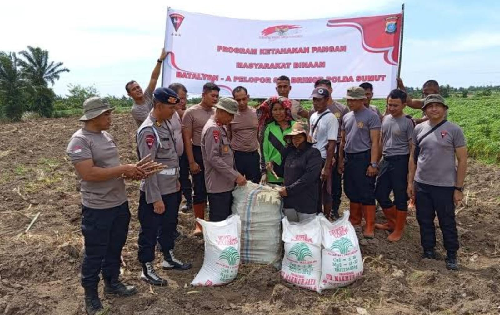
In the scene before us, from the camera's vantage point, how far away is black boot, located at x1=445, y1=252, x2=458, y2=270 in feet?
14.1

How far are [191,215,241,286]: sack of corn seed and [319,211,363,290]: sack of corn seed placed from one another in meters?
0.82

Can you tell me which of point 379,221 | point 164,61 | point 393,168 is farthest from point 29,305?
point 379,221

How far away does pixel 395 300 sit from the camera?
141 inches

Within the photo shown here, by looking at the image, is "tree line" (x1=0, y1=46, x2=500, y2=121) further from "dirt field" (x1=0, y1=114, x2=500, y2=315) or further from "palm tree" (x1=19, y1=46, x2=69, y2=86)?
"dirt field" (x1=0, y1=114, x2=500, y2=315)

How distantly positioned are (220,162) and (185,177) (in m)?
1.72

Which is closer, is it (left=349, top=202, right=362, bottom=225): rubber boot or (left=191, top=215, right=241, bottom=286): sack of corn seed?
(left=191, top=215, right=241, bottom=286): sack of corn seed

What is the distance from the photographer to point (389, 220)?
5.34m

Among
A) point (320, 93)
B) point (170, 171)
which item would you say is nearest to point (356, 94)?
point (320, 93)

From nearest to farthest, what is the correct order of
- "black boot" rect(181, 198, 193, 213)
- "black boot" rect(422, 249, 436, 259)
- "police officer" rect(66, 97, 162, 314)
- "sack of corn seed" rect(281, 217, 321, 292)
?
"police officer" rect(66, 97, 162, 314) < "sack of corn seed" rect(281, 217, 321, 292) < "black boot" rect(422, 249, 436, 259) < "black boot" rect(181, 198, 193, 213)

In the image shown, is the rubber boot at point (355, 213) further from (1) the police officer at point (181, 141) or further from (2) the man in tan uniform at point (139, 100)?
(2) the man in tan uniform at point (139, 100)

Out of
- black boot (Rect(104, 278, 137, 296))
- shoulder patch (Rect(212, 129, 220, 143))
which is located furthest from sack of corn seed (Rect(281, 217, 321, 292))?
black boot (Rect(104, 278, 137, 296))

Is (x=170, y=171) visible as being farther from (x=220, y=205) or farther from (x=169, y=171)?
(x=220, y=205)

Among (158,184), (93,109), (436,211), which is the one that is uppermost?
(93,109)

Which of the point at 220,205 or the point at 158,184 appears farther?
the point at 220,205
